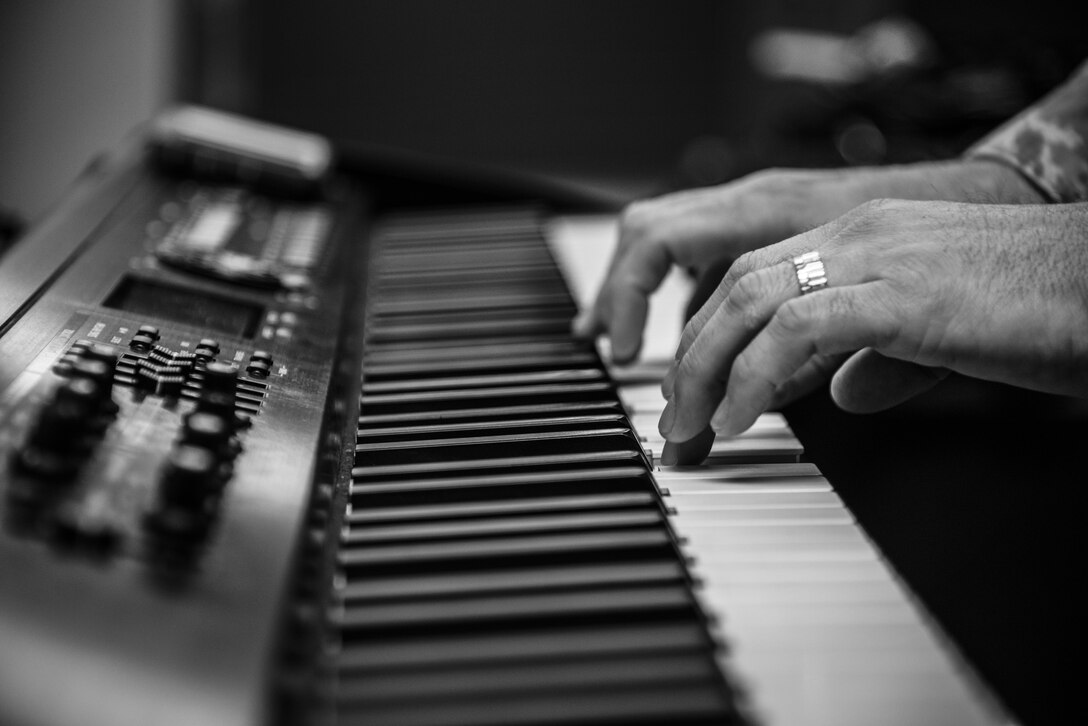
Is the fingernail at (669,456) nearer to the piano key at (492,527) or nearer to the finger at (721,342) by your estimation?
the finger at (721,342)

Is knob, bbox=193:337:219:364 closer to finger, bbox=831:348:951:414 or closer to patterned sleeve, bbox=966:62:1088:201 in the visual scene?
finger, bbox=831:348:951:414

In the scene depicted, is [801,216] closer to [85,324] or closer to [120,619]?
[85,324]

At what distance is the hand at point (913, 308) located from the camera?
788 millimetres

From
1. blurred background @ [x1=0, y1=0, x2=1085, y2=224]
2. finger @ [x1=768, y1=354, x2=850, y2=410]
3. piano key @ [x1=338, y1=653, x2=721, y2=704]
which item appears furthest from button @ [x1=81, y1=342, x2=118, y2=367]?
blurred background @ [x1=0, y1=0, x2=1085, y2=224]

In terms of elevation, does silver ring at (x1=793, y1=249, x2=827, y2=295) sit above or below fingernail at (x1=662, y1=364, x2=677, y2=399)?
above

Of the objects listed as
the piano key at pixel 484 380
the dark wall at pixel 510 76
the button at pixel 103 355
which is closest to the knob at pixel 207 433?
the button at pixel 103 355

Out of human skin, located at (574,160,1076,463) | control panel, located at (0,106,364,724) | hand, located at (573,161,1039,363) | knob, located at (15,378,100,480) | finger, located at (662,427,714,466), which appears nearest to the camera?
control panel, located at (0,106,364,724)

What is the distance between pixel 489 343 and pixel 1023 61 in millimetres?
2017

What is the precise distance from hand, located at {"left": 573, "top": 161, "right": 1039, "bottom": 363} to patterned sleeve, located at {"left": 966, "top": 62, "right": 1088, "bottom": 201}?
0.03 m

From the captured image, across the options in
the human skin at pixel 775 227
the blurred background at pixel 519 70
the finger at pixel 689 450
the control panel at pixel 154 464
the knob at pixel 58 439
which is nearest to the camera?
the control panel at pixel 154 464

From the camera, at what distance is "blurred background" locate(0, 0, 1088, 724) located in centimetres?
200

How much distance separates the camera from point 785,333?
809mm

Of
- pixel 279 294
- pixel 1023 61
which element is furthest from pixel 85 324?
pixel 1023 61

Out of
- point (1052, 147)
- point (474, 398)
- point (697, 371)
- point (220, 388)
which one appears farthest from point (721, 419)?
point (1052, 147)
